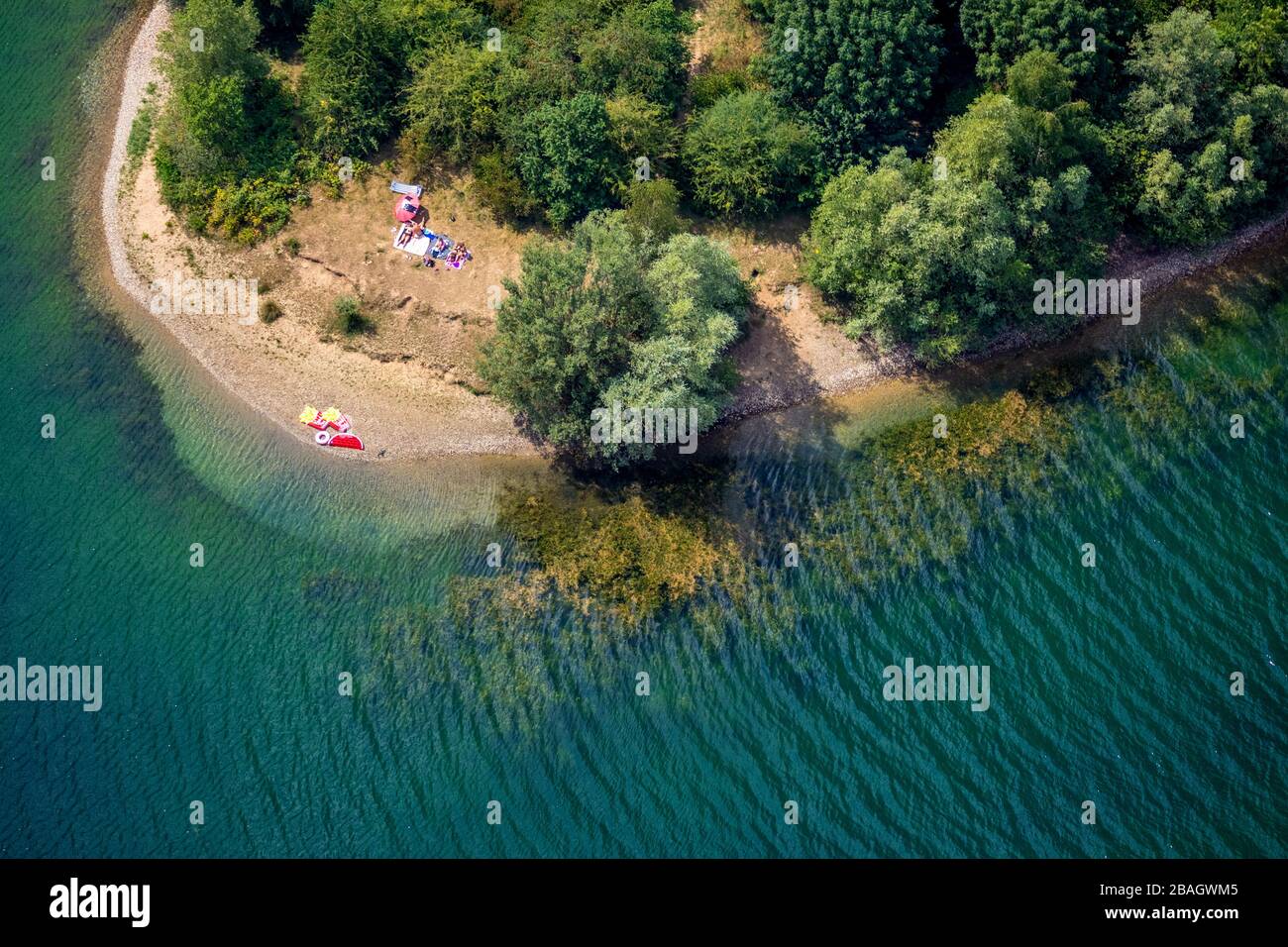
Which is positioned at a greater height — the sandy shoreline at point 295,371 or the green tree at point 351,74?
the green tree at point 351,74

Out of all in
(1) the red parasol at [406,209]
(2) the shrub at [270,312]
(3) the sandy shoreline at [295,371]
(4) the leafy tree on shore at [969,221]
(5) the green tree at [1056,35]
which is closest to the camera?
(4) the leafy tree on shore at [969,221]

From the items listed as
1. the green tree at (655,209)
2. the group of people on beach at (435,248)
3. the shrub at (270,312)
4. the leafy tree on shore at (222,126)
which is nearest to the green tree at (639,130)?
the green tree at (655,209)

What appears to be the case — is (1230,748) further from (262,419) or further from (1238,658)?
(262,419)

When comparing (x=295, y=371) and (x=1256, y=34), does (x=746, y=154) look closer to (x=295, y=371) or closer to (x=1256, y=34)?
(x=1256, y=34)

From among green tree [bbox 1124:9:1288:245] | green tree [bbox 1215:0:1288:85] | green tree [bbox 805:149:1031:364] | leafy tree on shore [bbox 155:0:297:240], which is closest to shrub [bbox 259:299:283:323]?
leafy tree on shore [bbox 155:0:297:240]

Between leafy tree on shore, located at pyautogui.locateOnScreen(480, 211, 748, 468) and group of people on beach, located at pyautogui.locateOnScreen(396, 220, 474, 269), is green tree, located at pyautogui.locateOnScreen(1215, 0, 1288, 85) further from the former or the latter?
group of people on beach, located at pyautogui.locateOnScreen(396, 220, 474, 269)

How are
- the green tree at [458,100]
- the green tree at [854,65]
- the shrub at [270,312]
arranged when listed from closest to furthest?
the green tree at [854,65], the green tree at [458,100], the shrub at [270,312]

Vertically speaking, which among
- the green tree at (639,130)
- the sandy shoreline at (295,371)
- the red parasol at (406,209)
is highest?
the green tree at (639,130)

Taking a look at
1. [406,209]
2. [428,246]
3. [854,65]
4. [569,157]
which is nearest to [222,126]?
[406,209]

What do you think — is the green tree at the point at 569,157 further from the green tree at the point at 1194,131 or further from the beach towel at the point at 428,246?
the green tree at the point at 1194,131

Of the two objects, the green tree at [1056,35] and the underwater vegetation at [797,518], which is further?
the underwater vegetation at [797,518]
